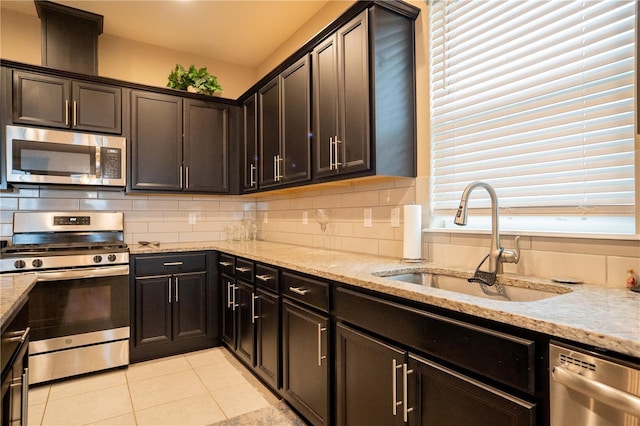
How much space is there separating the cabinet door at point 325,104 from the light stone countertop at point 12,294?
5.10 ft

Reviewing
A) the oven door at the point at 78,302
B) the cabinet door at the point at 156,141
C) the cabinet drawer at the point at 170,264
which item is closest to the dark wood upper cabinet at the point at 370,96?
the cabinet drawer at the point at 170,264

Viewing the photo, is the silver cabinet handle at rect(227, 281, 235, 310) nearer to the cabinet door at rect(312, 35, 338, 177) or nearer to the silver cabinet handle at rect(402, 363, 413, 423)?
the cabinet door at rect(312, 35, 338, 177)

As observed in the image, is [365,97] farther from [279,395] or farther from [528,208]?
[279,395]

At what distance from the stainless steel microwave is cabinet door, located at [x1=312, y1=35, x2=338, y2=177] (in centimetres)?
178

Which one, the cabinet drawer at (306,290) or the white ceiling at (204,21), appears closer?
the cabinet drawer at (306,290)

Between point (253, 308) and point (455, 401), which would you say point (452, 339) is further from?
point (253, 308)

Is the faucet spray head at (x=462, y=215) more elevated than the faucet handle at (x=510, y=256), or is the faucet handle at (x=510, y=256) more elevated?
the faucet spray head at (x=462, y=215)

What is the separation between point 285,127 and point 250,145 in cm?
72

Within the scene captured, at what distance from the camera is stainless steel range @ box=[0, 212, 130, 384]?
2.42 metres

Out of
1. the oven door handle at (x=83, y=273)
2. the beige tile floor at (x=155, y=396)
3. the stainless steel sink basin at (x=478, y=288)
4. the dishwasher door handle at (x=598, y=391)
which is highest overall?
the stainless steel sink basin at (x=478, y=288)

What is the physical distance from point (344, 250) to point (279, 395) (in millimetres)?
1046

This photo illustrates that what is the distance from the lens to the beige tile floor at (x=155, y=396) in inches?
80.3

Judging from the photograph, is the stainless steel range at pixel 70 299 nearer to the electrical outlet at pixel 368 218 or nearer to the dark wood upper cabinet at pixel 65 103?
the dark wood upper cabinet at pixel 65 103

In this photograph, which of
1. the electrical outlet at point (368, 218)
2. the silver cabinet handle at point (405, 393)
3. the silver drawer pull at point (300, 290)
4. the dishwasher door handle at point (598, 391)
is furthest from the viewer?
the electrical outlet at point (368, 218)
